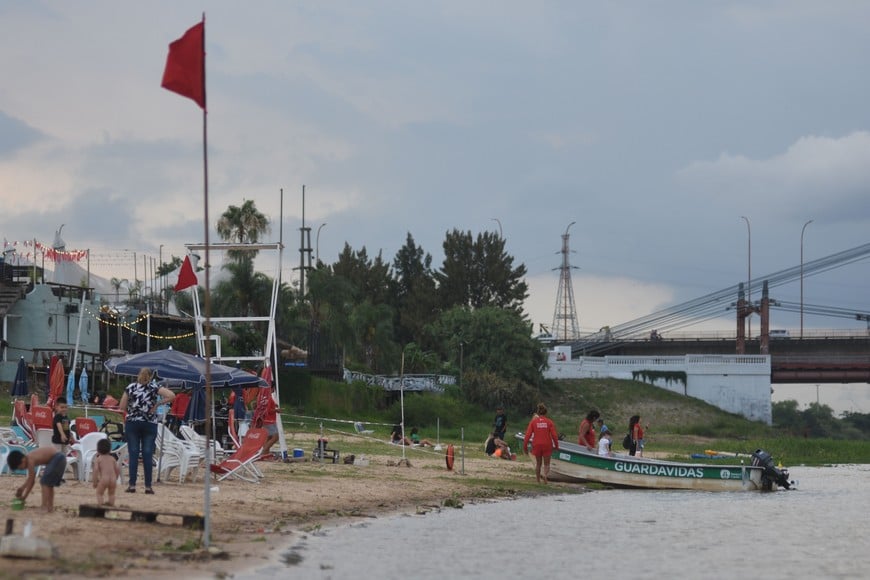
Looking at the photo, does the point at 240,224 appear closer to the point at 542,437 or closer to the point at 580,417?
the point at 580,417

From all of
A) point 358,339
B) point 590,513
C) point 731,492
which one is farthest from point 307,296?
point 590,513

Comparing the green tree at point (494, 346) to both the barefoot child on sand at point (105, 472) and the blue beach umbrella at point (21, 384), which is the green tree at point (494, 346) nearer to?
the blue beach umbrella at point (21, 384)

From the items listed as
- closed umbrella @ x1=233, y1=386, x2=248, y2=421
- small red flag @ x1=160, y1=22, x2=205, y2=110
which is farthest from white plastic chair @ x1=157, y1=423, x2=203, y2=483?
small red flag @ x1=160, y1=22, x2=205, y2=110

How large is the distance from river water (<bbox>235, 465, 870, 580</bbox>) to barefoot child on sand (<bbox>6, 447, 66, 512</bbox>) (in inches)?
114

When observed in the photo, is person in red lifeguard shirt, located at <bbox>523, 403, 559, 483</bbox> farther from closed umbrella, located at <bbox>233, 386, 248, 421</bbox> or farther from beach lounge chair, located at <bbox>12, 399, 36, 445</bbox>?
beach lounge chair, located at <bbox>12, 399, 36, 445</bbox>

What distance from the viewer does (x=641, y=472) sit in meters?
28.7

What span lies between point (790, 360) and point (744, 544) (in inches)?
2919

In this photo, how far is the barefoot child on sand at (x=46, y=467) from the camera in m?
14.7

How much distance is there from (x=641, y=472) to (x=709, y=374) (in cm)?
5693

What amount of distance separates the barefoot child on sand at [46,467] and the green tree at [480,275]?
269 ft

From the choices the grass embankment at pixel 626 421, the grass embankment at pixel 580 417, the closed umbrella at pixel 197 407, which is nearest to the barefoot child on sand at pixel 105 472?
the closed umbrella at pixel 197 407

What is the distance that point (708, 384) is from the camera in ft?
275

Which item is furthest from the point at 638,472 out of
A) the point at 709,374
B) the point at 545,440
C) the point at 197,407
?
the point at 709,374

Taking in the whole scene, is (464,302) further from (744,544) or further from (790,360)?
(744,544)
